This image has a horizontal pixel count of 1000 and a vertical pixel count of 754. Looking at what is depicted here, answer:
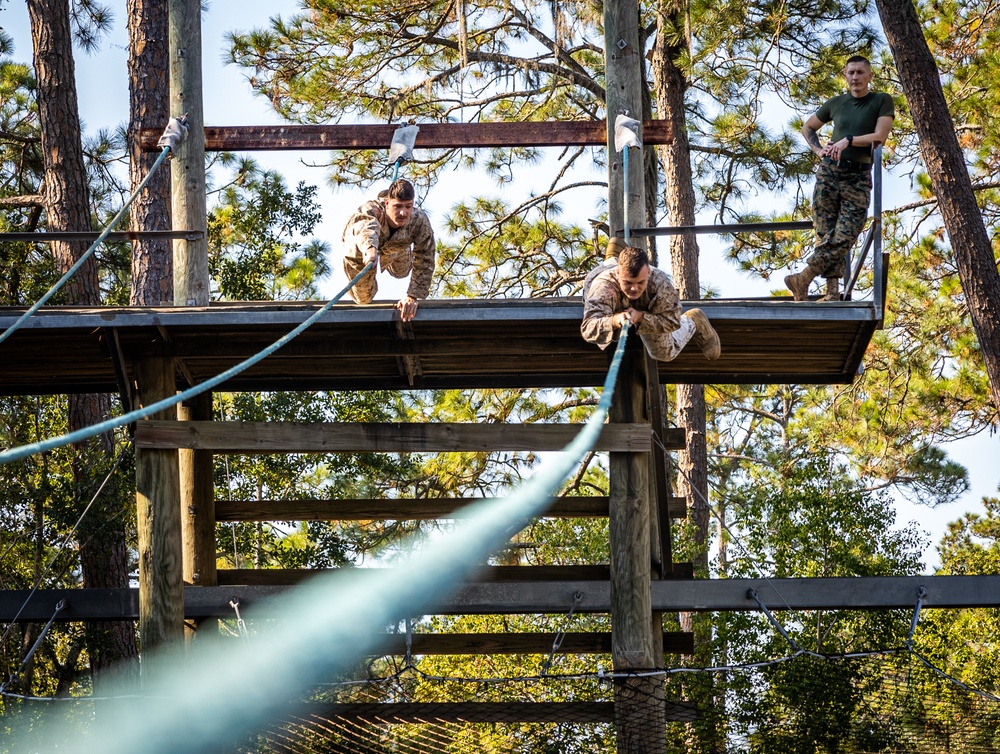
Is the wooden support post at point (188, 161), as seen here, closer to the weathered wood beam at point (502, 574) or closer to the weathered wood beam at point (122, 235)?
the weathered wood beam at point (122, 235)

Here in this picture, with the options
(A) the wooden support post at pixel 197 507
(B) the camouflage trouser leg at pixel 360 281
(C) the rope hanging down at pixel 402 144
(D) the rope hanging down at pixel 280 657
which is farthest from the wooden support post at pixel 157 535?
(C) the rope hanging down at pixel 402 144

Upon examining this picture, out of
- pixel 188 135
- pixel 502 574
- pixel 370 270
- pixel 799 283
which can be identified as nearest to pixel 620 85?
pixel 799 283

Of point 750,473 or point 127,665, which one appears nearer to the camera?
point 127,665

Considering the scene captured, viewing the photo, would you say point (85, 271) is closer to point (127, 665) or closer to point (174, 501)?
point (127, 665)

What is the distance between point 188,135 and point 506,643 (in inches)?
168

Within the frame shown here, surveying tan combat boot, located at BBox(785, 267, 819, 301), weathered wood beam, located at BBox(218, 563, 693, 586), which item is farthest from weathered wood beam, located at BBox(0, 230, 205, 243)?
tan combat boot, located at BBox(785, 267, 819, 301)

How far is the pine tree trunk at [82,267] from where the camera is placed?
40.3 feet

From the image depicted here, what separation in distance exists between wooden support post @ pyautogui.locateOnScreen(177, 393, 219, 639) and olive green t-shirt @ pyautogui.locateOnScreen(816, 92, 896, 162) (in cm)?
470

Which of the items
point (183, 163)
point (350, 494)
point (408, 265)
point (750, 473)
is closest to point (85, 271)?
point (350, 494)

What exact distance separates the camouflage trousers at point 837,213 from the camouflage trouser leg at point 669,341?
1.48 metres

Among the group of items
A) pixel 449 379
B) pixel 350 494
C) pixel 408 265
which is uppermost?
pixel 408 265

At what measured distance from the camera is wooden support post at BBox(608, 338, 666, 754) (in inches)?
322

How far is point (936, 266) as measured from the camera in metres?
16.6

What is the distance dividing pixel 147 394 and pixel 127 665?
5.38 metres
